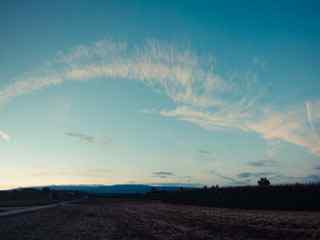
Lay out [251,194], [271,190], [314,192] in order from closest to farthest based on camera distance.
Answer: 1. [314,192]
2. [271,190]
3. [251,194]

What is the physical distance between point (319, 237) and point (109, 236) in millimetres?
12085

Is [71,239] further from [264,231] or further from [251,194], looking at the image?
[251,194]

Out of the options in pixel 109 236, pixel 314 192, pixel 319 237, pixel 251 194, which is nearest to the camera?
pixel 319 237

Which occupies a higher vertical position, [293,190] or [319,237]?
[293,190]

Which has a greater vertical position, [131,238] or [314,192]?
[314,192]

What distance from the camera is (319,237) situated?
16.5m

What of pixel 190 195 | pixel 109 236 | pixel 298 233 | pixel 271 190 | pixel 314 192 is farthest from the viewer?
pixel 190 195

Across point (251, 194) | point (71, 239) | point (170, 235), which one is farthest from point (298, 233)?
point (251, 194)

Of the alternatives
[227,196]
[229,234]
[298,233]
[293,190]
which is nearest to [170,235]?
[229,234]

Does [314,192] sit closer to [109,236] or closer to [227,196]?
[227,196]

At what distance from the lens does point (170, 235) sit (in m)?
19.7

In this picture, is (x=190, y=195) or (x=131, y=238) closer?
(x=131, y=238)

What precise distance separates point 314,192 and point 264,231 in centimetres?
3582

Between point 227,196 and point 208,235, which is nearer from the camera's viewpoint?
point 208,235
